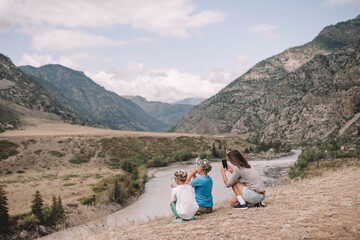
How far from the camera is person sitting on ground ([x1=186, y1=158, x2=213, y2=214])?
30.9 feet

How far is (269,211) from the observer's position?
28.8ft

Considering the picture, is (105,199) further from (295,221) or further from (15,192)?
(295,221)

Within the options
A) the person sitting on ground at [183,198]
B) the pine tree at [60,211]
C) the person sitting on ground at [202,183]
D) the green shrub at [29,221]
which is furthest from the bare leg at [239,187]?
the pine tree at [60,211]

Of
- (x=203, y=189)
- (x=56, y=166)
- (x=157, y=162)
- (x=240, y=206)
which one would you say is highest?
(x=203, y=189)

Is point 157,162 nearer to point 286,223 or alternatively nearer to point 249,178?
point 249,178

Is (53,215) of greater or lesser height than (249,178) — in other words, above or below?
below

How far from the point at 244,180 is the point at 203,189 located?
5.23ft

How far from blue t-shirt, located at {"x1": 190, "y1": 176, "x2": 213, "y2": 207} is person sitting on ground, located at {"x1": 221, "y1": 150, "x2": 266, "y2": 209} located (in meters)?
0.75

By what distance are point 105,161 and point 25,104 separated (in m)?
133

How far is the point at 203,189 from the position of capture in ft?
31.8

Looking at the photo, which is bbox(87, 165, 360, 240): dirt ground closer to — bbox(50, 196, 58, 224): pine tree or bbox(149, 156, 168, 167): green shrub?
bbox(50, 196, 58, 224): pine tree

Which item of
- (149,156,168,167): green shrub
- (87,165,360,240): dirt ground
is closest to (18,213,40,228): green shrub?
(87,165,360,240): dirt ground

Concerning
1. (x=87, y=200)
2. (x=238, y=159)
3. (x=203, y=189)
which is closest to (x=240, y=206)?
(x=203, y=189)

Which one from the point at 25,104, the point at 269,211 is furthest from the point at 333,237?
the point at 25,104
